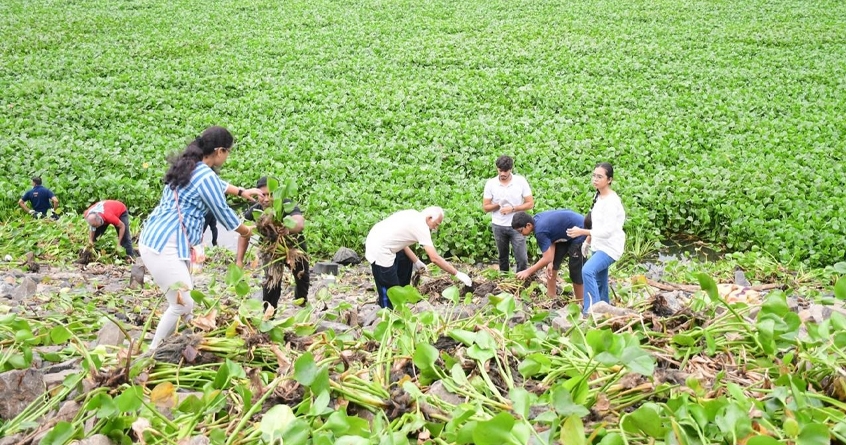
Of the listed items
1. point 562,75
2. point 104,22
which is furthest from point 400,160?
point 104,22

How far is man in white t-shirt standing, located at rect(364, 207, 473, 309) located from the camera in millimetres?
5156

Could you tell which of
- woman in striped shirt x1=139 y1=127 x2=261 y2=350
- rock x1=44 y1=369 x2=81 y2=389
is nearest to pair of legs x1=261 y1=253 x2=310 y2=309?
woman in striped shirt x1=139 y1=127 x2=261 y2=350

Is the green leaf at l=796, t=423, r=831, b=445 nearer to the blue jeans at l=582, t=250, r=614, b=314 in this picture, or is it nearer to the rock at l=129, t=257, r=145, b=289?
the blue jeans at l=582, t=250, r=614, b=314

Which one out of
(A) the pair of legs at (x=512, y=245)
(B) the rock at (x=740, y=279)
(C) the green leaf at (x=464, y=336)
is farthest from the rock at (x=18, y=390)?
(B) the rock at (x=740, y=279)

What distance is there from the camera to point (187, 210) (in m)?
3.88

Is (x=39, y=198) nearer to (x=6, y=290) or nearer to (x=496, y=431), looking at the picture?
(x=6, y=290)

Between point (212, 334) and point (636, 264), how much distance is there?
6.09 m

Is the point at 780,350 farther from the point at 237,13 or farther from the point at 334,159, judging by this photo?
the point at 237,13

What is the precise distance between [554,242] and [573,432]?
156 inches

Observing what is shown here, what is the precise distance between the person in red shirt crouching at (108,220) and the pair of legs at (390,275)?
3623mm

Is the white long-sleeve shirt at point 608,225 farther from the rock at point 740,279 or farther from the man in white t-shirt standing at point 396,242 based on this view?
the rock at point 740,279

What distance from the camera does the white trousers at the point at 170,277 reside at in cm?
370

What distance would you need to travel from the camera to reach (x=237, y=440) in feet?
6.64

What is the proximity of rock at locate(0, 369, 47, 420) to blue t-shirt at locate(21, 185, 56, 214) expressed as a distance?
7297 mm
